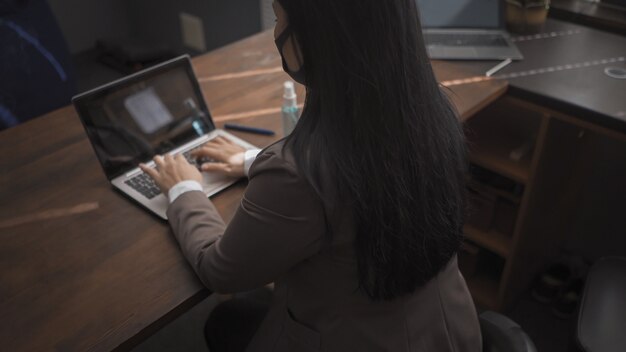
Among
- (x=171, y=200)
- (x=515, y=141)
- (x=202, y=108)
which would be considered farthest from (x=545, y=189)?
(x=171, y=200)

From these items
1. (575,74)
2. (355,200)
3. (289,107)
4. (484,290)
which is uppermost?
(355,200)

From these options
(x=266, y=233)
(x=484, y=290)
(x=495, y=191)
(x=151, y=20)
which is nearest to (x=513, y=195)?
(x=495, y=191)

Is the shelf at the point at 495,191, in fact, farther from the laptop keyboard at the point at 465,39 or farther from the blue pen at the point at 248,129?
the blue pen at the point at 248,129

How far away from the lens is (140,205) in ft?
3.93

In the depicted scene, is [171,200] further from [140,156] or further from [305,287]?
[305,287]

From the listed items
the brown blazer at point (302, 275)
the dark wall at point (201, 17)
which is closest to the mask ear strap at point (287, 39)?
the brown blazer at point (302, 275)

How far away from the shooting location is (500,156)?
1.78 metres

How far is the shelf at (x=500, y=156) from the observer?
1.71 metres

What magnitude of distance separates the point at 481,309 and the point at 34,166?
1.46 meters

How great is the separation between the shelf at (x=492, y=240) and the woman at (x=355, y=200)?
0.87 meters

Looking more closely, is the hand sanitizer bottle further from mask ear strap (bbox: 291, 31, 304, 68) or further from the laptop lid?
mask ear strap (bbox: 291, 31, 304, 68)

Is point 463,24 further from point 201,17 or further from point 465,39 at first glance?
point 201,17

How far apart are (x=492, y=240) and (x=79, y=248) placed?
1275 millimetres

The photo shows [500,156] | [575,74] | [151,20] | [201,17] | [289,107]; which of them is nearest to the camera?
[289,107]
